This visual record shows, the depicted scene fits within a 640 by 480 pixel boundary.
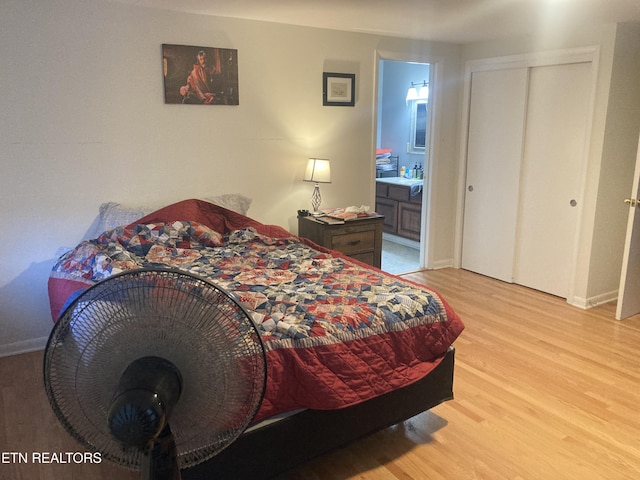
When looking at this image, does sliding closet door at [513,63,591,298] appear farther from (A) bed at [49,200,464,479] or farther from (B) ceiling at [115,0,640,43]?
(A) bed at [49,200,464,479]

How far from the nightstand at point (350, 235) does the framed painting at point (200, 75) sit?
3.54 feet

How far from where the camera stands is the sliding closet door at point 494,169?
4.27 meters

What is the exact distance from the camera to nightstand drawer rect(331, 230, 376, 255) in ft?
12.4

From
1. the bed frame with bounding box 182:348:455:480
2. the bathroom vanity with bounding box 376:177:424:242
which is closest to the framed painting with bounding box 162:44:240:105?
the bed frame with bounding box 182:348:455:480

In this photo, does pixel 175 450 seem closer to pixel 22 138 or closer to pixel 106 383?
pixel 106 383

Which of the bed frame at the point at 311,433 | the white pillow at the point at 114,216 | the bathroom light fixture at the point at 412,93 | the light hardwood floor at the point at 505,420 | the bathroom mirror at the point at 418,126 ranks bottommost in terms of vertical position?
the light hardwood floor at the point at 505,420

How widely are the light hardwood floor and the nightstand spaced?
960 millimetres

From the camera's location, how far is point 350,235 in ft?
12.6

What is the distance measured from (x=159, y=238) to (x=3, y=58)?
52.2 inches

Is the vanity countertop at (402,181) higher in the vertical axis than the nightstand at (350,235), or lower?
higher

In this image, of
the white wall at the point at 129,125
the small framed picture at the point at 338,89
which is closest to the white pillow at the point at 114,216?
the white wall at the point at 129,125

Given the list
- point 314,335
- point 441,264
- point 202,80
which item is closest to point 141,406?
point 314,335

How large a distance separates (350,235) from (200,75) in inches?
61.9

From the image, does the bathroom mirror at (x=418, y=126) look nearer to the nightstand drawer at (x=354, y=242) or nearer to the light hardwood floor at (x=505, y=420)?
the nightstand drawer at (x=354, y=242)
